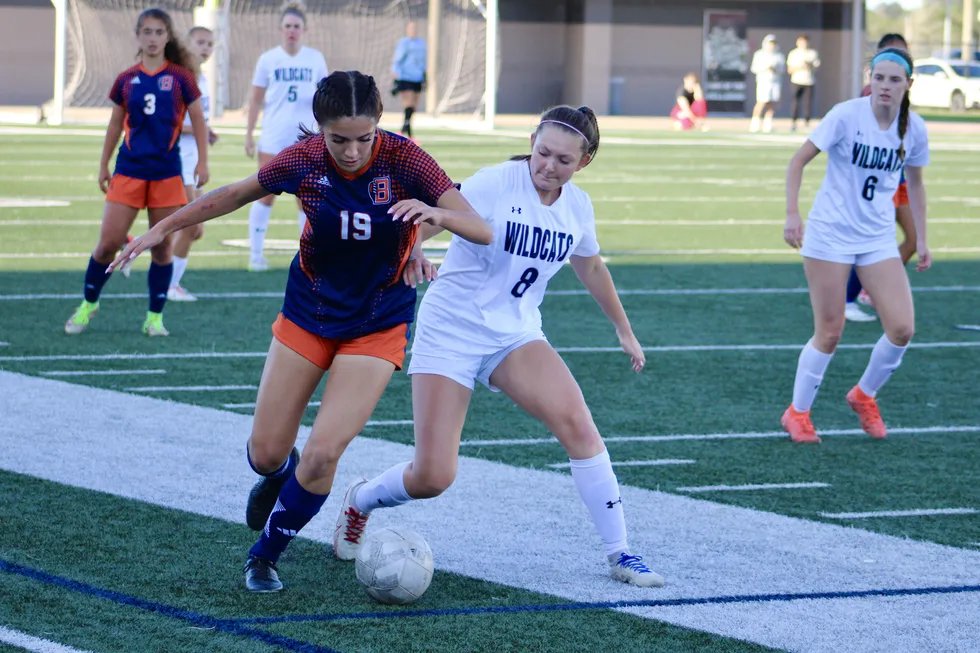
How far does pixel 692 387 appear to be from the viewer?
32.2 ft

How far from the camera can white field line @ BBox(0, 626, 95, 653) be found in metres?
4.79

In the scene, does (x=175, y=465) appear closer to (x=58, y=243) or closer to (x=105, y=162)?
(x=105, y=162)

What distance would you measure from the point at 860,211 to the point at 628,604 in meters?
3.56

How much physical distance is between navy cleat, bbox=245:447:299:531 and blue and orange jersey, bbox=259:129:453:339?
0.69 metres

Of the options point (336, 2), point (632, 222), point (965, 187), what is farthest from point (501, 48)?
point (632, 222)

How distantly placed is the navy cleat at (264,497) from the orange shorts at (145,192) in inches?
193

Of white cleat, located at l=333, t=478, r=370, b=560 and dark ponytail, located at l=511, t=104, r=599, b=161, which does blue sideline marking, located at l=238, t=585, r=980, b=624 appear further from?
dark ponytail, located at l=511, t=104, r=599, b=161

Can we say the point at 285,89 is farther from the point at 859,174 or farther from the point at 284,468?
the point at 284,468

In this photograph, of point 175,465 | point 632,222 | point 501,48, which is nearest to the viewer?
point 175,465

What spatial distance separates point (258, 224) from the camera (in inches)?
552

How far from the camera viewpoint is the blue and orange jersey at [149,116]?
34.2 ft

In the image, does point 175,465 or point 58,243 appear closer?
point 175,465

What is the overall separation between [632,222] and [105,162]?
32.9ft

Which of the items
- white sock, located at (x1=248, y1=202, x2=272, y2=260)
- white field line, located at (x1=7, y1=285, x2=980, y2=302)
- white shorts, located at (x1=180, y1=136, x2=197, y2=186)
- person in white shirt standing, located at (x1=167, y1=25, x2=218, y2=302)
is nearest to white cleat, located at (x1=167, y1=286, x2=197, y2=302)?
person in white shirt standing, located at (x1=167, y1=25, x2=218, y2=302)
